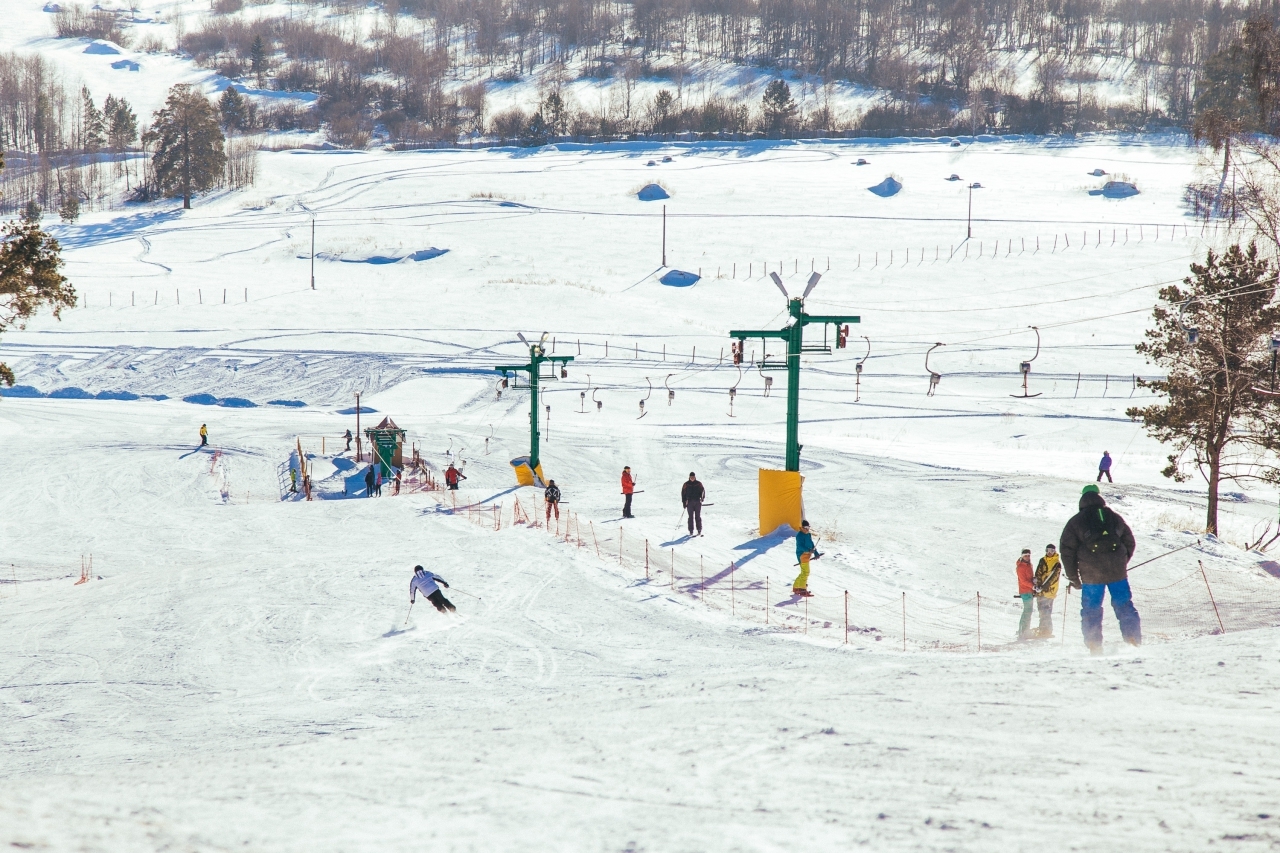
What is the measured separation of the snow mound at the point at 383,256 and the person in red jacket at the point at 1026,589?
5838cm

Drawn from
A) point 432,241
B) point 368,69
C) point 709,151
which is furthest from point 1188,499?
point 368,69

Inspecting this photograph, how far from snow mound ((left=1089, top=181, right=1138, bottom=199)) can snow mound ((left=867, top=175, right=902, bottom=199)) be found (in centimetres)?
1546

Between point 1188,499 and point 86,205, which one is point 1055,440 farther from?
point 86,205

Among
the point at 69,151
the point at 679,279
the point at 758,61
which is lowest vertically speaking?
the point at 679,279

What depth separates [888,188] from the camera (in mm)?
83938

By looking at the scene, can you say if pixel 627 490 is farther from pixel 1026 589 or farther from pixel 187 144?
pixel 187 144

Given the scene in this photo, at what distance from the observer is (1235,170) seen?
20.0 metres

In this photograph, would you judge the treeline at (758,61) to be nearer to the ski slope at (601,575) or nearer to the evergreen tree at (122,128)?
the evergreen tree at (122,128)

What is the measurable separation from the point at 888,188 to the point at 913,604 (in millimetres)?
73967

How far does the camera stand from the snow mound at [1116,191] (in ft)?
265

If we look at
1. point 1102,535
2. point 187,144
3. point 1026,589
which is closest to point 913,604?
point 1026,589

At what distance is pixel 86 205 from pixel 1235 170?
345ft

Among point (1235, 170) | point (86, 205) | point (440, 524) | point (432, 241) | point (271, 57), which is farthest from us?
point (271, 57)

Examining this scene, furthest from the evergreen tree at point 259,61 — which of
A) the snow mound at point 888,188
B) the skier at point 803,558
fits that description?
the skier at point 803,558
